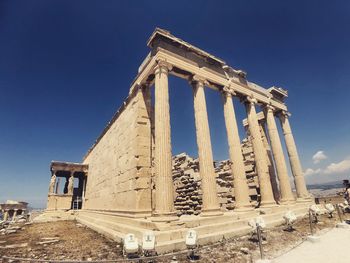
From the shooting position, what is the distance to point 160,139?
31.6 ft

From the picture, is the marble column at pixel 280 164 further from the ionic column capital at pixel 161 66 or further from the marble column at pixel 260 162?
the ionic column capital at pixel 161 66

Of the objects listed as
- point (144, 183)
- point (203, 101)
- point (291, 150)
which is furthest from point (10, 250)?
point (291, 150)

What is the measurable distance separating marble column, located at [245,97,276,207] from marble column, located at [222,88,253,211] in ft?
5.40

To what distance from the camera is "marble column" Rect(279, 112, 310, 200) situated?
56.6 ft

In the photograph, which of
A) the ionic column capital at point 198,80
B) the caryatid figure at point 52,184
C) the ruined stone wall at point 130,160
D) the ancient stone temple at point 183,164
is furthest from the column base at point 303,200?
the caryatid figure at point 52,184

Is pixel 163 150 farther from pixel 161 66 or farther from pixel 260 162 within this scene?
pixel 260 162

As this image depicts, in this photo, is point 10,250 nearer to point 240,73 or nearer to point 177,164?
point 177,164

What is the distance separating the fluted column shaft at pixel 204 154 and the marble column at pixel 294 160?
34.1ft

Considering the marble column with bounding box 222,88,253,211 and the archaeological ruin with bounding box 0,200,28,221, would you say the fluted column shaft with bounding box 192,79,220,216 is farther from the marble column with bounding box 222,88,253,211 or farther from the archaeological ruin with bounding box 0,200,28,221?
the archaeological ruin with bounding box 0,200,28,221

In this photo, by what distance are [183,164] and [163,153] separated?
894 centimetres

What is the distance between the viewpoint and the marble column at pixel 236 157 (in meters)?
12.1

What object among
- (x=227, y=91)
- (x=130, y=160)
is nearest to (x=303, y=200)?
(x=227, y=91)

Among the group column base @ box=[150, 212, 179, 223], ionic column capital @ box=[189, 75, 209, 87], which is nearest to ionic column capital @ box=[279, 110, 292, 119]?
ionic column capital @ box=[189, 75, 209, 87]

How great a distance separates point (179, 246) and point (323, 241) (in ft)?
15.9
